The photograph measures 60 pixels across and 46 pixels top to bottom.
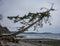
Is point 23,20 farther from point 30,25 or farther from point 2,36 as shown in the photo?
point 2,36

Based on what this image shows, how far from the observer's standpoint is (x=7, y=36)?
16906 millimetres

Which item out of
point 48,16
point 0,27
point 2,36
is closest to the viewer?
point 2,36

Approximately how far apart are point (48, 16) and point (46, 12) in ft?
1.09

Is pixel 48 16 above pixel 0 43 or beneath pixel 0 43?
above

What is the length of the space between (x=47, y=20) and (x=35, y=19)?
98 cm

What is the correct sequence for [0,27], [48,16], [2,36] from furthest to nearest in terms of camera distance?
[0,27]
[48,16]
[2,36]

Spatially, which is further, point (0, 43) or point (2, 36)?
point (0, 43)

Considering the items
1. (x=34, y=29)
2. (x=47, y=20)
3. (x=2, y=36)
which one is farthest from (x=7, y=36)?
(x=47, y=20)

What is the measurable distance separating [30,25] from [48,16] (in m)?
1.51

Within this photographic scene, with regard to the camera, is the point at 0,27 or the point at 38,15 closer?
the point at 38,15

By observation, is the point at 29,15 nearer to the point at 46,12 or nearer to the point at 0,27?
the point at 46,12

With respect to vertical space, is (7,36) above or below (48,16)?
below

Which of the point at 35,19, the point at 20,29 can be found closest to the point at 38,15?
the point at 35,19

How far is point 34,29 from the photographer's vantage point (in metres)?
17.1
